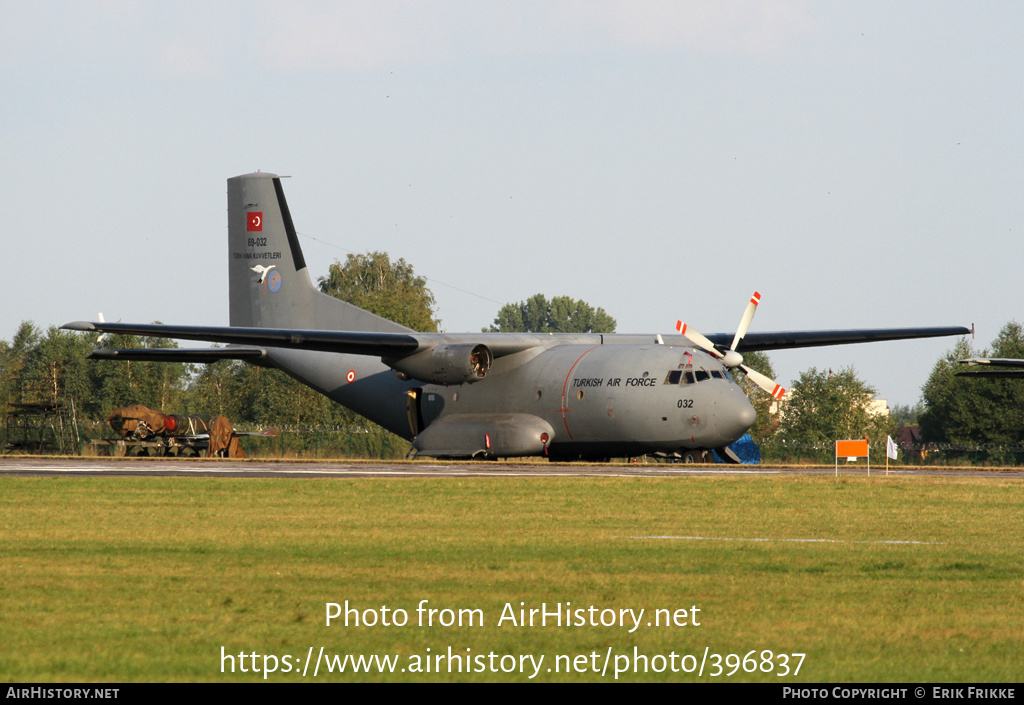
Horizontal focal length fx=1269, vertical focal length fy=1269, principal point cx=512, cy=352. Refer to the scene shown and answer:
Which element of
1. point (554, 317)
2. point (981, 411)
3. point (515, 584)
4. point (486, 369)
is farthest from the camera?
point (554, 317)

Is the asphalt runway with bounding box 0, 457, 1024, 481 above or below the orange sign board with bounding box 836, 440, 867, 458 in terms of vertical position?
below

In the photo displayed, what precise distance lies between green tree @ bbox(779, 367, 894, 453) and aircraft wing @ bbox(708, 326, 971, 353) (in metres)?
25.2

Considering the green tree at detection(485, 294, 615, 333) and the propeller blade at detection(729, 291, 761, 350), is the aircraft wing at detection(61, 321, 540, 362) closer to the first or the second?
the propeller blade at detection(729, 291, 761, 350)

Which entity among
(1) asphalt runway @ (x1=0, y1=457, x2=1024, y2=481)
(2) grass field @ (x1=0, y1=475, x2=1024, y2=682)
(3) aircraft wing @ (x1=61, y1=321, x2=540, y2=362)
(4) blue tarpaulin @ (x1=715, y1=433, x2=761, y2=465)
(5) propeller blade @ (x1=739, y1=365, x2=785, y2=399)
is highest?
(3) aircraft wing @ (x1=61, y1=321, x2=540, y2=362)

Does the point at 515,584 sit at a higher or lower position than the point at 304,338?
lower

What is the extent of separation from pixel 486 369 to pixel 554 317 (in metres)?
122

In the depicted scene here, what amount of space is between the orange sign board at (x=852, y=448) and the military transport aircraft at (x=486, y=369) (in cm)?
352

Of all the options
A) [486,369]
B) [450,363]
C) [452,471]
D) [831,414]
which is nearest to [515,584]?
A: [452,471]

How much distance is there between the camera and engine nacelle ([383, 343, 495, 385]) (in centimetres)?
3778

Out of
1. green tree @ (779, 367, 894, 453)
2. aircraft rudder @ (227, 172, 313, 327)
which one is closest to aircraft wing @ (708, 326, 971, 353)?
aircraft rudder @ (227, 172, 313, 327)

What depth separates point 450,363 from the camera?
1492 inches

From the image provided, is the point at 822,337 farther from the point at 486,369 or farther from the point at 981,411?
the point at 981,411

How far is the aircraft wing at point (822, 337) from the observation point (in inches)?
1641

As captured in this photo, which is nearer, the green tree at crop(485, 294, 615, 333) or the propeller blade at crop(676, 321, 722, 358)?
the propeller blade at crop(676, 321, 722, 358)
